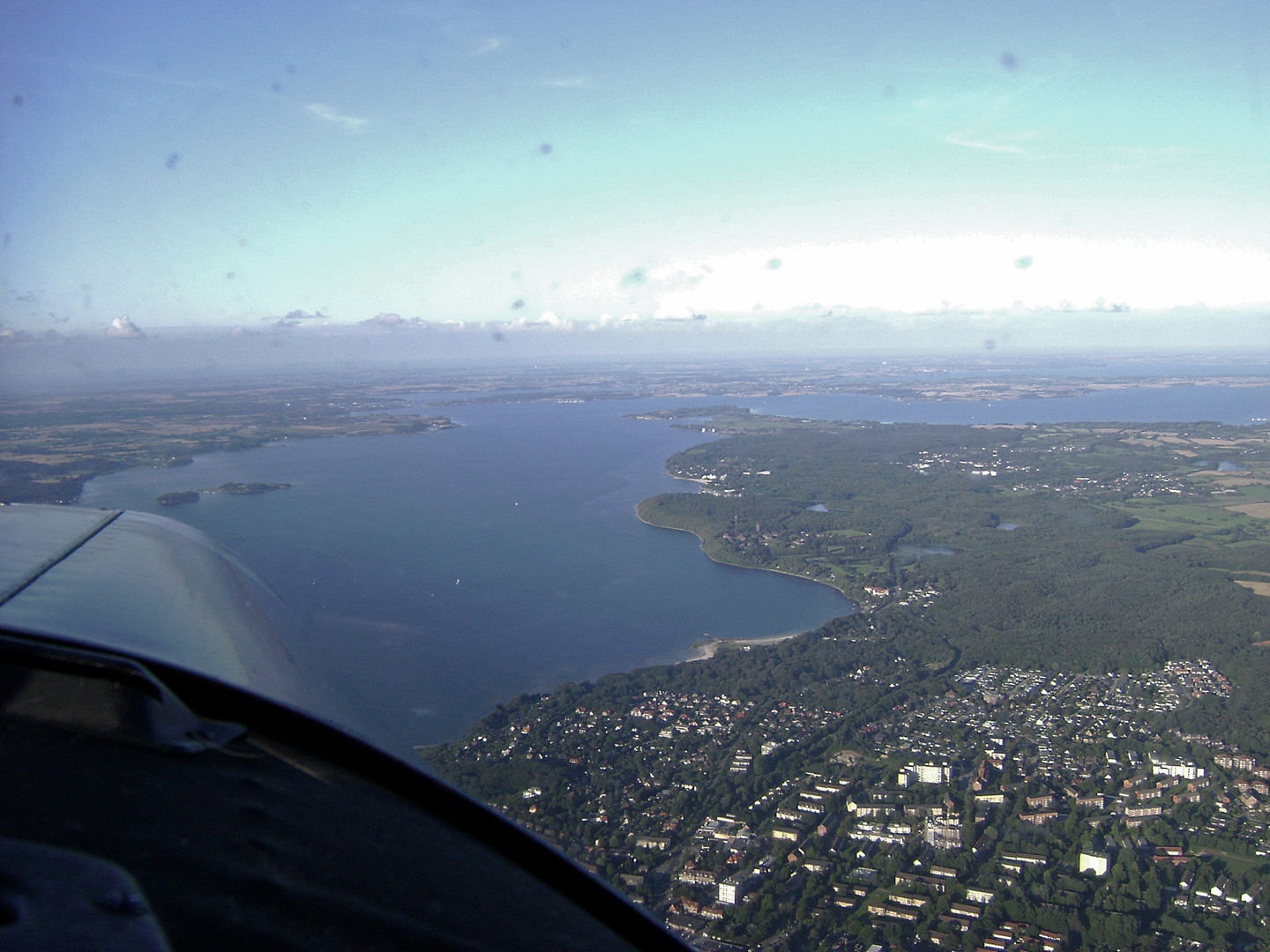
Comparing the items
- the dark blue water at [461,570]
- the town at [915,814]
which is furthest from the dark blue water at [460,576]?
the town at [915,814]

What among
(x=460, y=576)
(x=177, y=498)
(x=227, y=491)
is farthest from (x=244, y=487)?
(x=460, y=576)

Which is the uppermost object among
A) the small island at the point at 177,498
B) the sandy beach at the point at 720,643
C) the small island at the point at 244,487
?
the small island at the point at 177,498

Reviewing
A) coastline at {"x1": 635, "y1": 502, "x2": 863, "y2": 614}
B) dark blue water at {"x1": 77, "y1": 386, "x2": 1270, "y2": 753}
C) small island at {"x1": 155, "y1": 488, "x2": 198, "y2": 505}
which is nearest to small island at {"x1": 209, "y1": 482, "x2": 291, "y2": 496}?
dark blue water at {"x1": 77, "y1": 386, "x2": 1270, "y2": 753}

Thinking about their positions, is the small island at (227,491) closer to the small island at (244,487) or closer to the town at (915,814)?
the small island at (244,487)

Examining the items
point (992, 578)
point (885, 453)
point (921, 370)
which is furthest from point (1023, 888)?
point (921, 370)

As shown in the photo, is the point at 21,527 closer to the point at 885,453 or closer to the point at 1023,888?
the point at 1023,888

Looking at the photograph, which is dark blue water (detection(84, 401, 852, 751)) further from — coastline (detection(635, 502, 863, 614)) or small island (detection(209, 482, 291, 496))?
small island (detection(209, 482, 291, 496))
